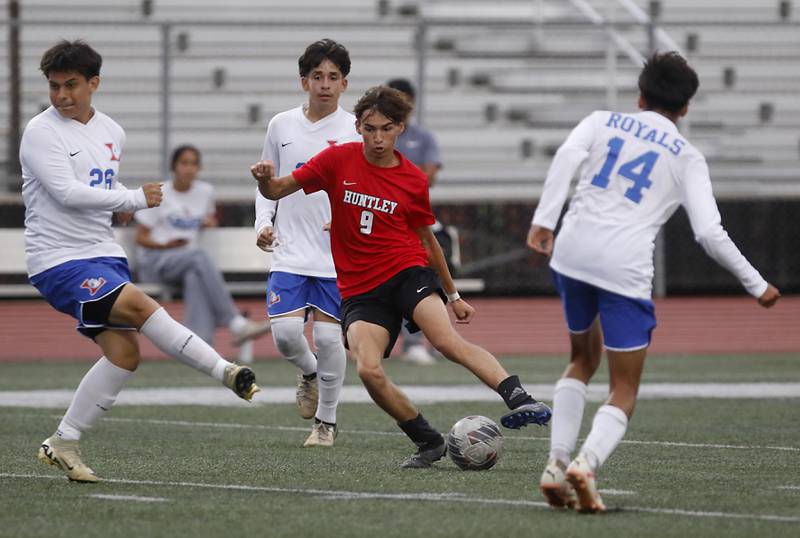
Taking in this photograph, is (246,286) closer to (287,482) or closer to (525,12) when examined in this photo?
(525,12)

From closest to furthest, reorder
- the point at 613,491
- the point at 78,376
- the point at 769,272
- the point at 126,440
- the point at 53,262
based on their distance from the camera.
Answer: the point at 613,491
the point at 53,262
the point at 126,440
the point at 78,376
the point at 769,272

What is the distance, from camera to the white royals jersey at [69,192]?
6.91m

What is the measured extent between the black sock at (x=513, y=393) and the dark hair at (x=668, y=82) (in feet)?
5.07

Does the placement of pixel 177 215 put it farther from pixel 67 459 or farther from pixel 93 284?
pixel 67 459

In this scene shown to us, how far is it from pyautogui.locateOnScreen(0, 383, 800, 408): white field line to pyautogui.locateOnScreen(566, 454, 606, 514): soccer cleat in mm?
5409

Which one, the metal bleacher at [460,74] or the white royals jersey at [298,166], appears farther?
the metal bleacher at [460,74]

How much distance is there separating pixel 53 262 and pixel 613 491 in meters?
2.70

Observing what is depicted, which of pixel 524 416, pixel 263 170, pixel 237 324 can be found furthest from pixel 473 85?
pixel 524 416

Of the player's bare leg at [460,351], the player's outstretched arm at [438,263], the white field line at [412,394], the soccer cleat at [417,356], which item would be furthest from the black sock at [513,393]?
the soccer cleat at [417,356]

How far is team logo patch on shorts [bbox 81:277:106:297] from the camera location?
692 cm

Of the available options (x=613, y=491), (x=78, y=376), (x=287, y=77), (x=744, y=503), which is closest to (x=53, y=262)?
(x=613, y=491)

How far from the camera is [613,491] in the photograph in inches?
252

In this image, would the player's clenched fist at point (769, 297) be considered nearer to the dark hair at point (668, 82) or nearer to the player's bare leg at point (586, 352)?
the player's bare leg at point (586, 352)

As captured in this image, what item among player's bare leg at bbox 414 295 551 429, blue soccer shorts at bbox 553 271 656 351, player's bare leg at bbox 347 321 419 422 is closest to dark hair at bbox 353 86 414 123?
player's bare leg at bbox 414 295 551 429
